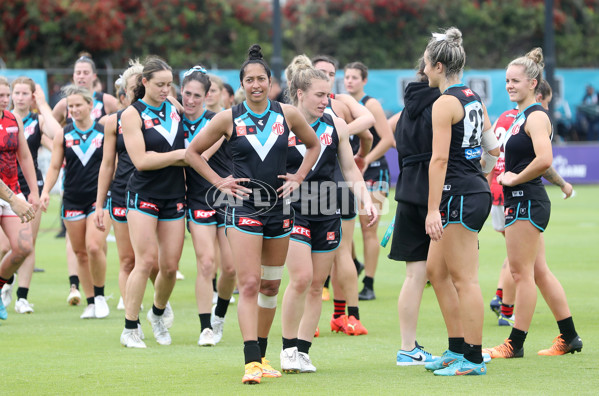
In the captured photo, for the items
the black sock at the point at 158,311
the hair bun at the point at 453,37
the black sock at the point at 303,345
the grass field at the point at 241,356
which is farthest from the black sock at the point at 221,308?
the hair bun at the point at 453,37

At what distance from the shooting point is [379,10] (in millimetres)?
32656

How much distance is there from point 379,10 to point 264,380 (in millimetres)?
27699

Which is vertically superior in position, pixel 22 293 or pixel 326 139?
pixel 326 139

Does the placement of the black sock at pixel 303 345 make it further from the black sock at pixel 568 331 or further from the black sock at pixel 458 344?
the black sock at pixel 568 331

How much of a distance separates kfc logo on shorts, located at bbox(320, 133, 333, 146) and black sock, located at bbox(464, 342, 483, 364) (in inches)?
68.3

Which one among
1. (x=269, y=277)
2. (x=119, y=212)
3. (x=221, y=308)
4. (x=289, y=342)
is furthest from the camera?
(x=119, y=212)

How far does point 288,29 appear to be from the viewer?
105ft

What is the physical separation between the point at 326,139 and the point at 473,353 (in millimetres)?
1837

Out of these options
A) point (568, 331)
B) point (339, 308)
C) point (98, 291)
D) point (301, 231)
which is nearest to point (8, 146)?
point (98, 291)

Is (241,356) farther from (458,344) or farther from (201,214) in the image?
(458,344)

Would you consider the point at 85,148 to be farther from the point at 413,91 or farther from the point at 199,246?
the point at 413,91

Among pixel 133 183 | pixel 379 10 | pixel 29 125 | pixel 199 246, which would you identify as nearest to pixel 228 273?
pixel 199 246

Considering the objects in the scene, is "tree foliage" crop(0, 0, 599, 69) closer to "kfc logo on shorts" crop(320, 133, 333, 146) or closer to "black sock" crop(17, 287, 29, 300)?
"black sock" crop(17, 287, 29, 300)

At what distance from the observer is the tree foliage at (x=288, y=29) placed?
1086 inches
